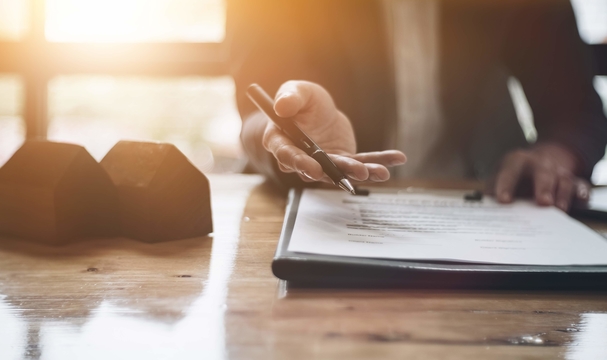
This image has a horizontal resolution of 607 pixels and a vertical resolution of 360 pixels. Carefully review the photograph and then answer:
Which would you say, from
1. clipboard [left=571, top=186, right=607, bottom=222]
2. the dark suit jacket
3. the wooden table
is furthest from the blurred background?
the wooden table

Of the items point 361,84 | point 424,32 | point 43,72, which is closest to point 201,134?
point 43,72

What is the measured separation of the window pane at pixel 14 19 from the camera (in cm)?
170

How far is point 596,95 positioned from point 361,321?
1035mm

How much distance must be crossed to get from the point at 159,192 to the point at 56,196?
0.10 metres

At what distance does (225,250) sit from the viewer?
19.0 inches

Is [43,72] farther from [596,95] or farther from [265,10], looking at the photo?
[596,95]

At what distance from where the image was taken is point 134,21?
1.76m

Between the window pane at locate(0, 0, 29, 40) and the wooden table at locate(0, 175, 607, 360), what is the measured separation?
5.23 feet

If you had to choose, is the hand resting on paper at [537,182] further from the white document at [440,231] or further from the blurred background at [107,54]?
the blurred background at [107,54]

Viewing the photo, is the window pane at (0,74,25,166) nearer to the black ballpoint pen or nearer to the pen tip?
the black ballpoint pen

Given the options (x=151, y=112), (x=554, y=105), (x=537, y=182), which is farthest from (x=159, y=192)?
(x=151, y=112)

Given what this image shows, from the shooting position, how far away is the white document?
0.41m

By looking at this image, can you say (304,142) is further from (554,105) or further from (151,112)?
(151,112)

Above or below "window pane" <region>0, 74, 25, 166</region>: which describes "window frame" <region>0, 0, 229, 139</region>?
above
